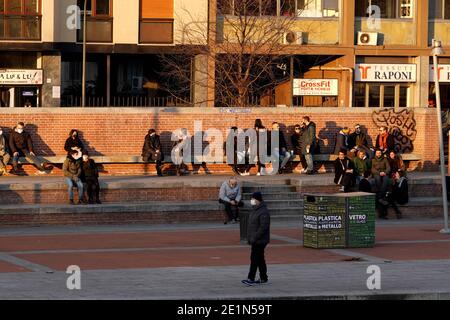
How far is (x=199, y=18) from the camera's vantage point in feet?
146

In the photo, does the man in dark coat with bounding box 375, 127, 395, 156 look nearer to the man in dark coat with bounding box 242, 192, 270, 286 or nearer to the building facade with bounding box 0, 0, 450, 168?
the building facade with bounding box 0, 0, 450, 168

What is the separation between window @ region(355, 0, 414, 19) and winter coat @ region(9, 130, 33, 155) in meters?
20.8

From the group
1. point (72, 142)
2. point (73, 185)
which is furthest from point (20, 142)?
point (73, 185)

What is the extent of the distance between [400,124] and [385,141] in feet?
5.97

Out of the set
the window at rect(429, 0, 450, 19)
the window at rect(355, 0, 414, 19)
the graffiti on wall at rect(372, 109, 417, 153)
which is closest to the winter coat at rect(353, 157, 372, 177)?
the graffiti on wall at rect(372, 109, 417, 153)

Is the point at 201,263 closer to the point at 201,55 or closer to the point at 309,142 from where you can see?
the point at 309,142

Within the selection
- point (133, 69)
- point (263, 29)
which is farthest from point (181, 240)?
point (133, 69)

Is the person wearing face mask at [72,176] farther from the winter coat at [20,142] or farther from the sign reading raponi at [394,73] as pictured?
the sign reading raponi at [394,73]

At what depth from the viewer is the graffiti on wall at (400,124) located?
3531 centimetres

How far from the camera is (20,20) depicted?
43438 mm

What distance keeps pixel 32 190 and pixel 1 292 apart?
11.7 m

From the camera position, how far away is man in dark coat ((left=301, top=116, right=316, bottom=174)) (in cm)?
3341

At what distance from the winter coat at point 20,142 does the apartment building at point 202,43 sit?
12.1 metres

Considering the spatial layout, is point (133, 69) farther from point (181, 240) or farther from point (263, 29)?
point (181, 240)
